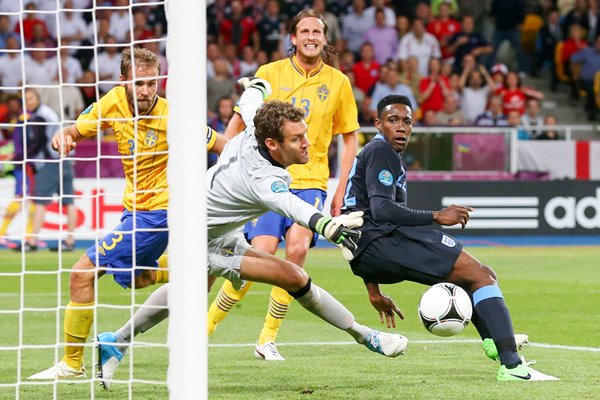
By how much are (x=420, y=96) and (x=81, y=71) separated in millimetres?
5885

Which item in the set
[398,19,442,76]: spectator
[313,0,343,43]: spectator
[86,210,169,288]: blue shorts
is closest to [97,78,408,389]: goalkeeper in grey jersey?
[86,210,169,288]: blue shorts

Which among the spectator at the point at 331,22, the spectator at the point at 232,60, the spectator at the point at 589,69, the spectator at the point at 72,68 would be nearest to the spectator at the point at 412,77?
the spectator at the point at 331,22

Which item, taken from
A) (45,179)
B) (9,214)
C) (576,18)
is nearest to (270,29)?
(576,18)

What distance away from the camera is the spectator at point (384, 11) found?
2283cm

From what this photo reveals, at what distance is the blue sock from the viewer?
275 inches

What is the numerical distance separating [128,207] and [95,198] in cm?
557

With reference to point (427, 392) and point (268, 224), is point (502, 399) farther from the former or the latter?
point (268, 224)

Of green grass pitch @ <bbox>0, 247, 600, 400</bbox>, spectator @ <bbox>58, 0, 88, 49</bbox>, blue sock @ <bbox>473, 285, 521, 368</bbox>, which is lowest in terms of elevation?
green grass pitch @ <bbox>0, 247, 600, 400</bbox>

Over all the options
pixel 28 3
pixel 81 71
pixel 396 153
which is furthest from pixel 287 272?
pixel 28 3

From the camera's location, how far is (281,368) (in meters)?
7.81

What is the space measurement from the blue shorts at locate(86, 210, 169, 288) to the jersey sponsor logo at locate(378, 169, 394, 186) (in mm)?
1315

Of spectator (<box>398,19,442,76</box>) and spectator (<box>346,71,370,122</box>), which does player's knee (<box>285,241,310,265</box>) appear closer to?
spectator (<box>346,71,370,122</box>)

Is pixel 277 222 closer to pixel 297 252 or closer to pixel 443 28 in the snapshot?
pixel 297 252

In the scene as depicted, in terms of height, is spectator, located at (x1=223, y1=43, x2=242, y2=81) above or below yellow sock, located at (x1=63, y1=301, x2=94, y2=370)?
above
